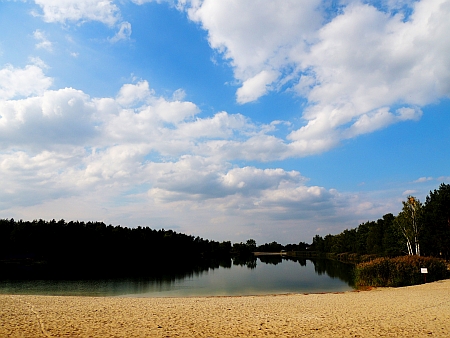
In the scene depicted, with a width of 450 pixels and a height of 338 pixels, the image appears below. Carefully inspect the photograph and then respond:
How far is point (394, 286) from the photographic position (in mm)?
31797

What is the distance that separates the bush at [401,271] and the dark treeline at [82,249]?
1464 inches

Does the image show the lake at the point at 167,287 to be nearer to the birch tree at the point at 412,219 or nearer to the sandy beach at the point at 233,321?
the birch tree at the point at 412,219

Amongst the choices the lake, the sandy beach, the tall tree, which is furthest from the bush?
the sandy beach

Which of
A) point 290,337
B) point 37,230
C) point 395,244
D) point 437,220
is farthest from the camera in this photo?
point 37,230

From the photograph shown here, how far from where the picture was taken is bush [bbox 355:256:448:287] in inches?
1261

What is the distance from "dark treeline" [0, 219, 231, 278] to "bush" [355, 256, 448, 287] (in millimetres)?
37173

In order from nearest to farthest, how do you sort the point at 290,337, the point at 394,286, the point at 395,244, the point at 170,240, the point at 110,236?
the point at 290,337 < the point at 394,286 < the point at 395,244 < the point at 110,236 < the point at 170,240

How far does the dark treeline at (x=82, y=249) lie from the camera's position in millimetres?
70300

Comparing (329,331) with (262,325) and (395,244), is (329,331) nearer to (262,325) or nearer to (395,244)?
(262,325)

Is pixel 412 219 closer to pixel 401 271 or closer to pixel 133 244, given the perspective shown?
pixel 401 271

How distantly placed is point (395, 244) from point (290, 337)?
6312cm

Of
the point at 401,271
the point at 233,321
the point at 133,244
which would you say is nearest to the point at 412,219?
the point at 401,271

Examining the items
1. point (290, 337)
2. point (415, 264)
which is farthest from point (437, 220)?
point (290, 337)

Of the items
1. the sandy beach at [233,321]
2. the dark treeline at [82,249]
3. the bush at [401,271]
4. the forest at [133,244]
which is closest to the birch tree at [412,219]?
the forest at [133,244]
